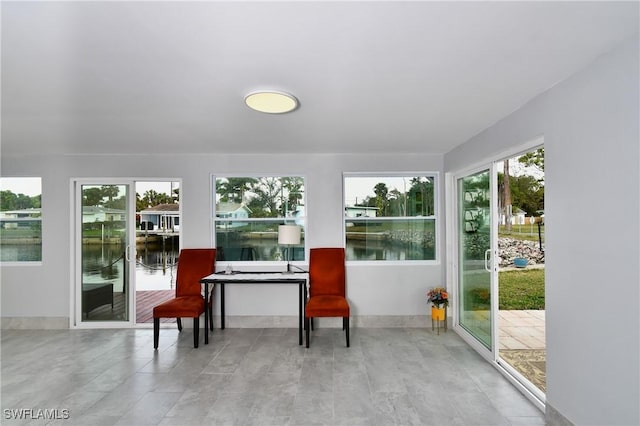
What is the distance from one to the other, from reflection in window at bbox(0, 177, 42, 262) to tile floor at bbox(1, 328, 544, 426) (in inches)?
45.4

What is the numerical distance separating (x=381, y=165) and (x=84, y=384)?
4130 mm

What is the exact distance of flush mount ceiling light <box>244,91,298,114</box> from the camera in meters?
2.18

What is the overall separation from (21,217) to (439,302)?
19.4 ft

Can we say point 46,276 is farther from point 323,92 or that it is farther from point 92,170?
point 323,92

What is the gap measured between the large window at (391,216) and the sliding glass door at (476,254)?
0.47 m

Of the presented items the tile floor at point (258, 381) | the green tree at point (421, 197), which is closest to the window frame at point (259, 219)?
the tile floor at point (258, 381)

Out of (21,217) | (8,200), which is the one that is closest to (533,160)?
(21,217)

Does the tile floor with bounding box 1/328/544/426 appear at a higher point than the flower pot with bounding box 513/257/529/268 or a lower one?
lower

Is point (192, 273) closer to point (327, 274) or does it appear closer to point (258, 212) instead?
point (258, 212)

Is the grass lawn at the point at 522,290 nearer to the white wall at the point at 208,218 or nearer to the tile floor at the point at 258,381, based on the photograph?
the white wall at the point at 208,218

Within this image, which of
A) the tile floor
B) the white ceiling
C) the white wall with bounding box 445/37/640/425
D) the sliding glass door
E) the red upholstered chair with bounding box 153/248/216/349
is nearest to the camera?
the white ceiling

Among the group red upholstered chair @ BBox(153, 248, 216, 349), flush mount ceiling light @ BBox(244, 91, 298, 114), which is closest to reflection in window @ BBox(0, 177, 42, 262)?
red upholstered chair @ BBox(153, 248, 216, 349)

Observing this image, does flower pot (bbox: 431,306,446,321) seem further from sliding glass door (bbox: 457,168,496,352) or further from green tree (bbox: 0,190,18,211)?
green tree (bbox: 0,190,18,211)

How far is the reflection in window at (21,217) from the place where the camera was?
14.1ft
